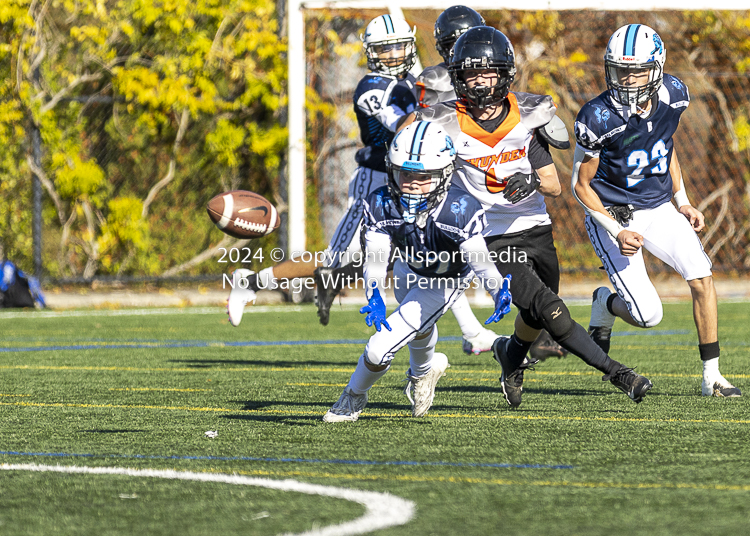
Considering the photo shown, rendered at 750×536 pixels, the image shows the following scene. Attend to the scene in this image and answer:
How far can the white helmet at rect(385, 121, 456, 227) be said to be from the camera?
14.7 ft

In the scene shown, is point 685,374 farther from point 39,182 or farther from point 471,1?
point 39,182

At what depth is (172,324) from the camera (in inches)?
394

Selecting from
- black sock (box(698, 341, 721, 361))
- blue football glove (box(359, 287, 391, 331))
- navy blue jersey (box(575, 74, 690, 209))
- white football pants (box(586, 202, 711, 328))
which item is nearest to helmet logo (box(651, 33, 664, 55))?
navy blue jersey (box(575, 74, 690, 209))

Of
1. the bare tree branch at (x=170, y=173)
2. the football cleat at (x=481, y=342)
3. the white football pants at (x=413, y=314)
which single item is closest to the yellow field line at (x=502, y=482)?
the white football pants at (x=413, y=314)

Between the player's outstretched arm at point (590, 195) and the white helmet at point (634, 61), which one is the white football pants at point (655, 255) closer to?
the player's outstretched arm at point (590, 195)

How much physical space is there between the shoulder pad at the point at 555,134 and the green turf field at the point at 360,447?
1.23 meters

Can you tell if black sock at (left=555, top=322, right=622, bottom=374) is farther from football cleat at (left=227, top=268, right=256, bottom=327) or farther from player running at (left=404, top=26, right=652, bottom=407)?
football cleat at (left=227, top=268, right=256, bottom=327)

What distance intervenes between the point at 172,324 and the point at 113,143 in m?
3.62

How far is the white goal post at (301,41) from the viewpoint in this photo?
12047 millimetres

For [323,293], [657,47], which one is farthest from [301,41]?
[657,47]

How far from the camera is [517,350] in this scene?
5.17 m

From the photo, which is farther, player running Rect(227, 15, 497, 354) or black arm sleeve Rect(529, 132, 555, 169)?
player running Rect(227, 15, 497, 354)

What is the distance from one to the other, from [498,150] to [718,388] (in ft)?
5.03

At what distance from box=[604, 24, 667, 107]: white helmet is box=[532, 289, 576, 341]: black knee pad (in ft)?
4.35
